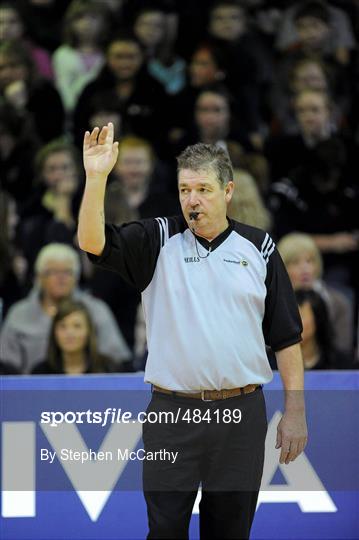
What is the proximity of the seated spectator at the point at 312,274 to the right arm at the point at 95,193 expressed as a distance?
3527 millimetres

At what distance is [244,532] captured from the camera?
16.2ft

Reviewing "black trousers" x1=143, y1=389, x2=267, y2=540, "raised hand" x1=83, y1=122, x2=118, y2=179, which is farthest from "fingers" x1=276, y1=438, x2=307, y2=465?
"raised hand" x1=83, y1=122, x2=118, y2=179

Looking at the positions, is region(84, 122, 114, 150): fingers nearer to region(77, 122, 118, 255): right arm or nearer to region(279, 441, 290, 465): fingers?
region(77, 122, 118, 255): right arm

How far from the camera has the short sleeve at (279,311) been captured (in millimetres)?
5000

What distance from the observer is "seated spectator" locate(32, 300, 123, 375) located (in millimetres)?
7547

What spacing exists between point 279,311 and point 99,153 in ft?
3.39

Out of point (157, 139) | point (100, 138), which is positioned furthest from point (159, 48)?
point (100, 138)

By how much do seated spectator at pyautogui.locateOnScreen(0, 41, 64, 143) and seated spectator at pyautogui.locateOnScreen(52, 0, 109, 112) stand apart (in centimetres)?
25

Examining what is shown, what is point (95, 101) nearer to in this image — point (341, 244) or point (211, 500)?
point (341, 244)

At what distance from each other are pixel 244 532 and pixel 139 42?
21.8 ft

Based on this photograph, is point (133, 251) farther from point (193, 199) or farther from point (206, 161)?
point (206, 161)

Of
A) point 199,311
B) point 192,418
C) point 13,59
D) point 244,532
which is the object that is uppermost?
point 13,59

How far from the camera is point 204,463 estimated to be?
4.92 m

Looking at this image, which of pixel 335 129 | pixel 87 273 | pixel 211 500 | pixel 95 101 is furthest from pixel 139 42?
pixel 211 500
